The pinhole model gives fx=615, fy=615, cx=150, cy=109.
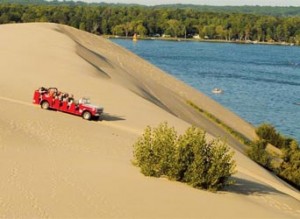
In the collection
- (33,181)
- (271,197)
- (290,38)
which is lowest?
(290,38)

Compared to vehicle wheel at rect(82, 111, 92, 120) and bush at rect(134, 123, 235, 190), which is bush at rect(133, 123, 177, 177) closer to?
bush at rect(134, 123, 235, 190)

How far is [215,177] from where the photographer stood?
567 inches

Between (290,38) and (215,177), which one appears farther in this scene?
(290,38)

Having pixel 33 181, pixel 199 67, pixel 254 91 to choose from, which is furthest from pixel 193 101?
pixel 199 67

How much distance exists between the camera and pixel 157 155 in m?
14.9

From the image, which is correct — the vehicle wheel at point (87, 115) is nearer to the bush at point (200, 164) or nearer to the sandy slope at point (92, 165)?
the sandy slope at point (92, 165)

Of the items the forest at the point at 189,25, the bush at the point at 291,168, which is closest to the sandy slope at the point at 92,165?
the bush at the point at 291,168

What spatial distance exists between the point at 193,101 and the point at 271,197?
25.3 metres

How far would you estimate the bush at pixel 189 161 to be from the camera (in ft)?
→ 47.3

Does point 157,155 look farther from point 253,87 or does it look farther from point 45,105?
point 253,87

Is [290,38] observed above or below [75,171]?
below

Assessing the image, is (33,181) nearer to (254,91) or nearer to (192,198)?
(192,198)

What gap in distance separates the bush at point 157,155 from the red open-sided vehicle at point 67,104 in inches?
305

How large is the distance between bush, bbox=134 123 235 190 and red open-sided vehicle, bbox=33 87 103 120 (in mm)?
8012
